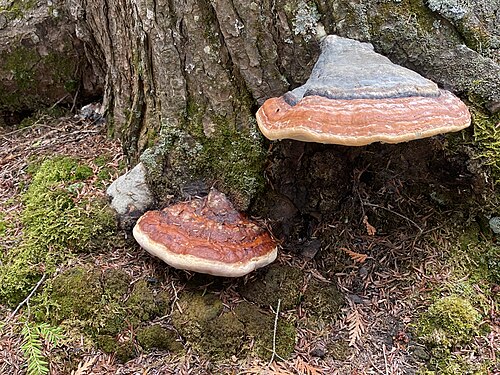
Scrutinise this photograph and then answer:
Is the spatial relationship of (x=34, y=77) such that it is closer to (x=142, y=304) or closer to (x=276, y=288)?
(x=142, y=304)

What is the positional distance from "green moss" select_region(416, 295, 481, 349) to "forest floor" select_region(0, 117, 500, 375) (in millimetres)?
11

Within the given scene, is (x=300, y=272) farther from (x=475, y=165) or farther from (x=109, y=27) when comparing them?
(x=109, y=27)

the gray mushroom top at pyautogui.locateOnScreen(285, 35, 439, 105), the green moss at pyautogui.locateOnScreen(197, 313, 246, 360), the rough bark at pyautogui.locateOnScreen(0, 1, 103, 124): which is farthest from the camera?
the rough bark at pyautogui.locateOnScreen(0, 1, 103, 124)

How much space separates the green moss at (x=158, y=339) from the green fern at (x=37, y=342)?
1.76 feet

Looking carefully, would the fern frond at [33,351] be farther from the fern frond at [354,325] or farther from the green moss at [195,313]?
the fern frond at [354,325]

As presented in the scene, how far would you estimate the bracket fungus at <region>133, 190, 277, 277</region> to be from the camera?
309 cm

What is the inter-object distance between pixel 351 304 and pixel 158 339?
4.65 ft

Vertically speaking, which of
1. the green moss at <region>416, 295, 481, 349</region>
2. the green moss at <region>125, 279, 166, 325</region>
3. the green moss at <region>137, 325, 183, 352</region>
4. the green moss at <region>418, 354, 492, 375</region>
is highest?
the green moss at <region>125, 279, 166, 325</region>

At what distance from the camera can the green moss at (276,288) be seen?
11.3 ft

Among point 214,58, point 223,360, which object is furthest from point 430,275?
point 214,58

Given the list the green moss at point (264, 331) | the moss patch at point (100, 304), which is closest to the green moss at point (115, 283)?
the moss patch at point (100, 304)

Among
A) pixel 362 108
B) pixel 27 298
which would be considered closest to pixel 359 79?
pixel 362 108

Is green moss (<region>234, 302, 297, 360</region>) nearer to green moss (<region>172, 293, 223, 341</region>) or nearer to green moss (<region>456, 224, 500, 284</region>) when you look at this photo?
green moss (<region>172, 293, 223, 341</region>)

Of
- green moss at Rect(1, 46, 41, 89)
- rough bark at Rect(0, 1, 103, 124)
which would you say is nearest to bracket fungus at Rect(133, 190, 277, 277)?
rough bark at Rect(0, 1, 103, 124)
